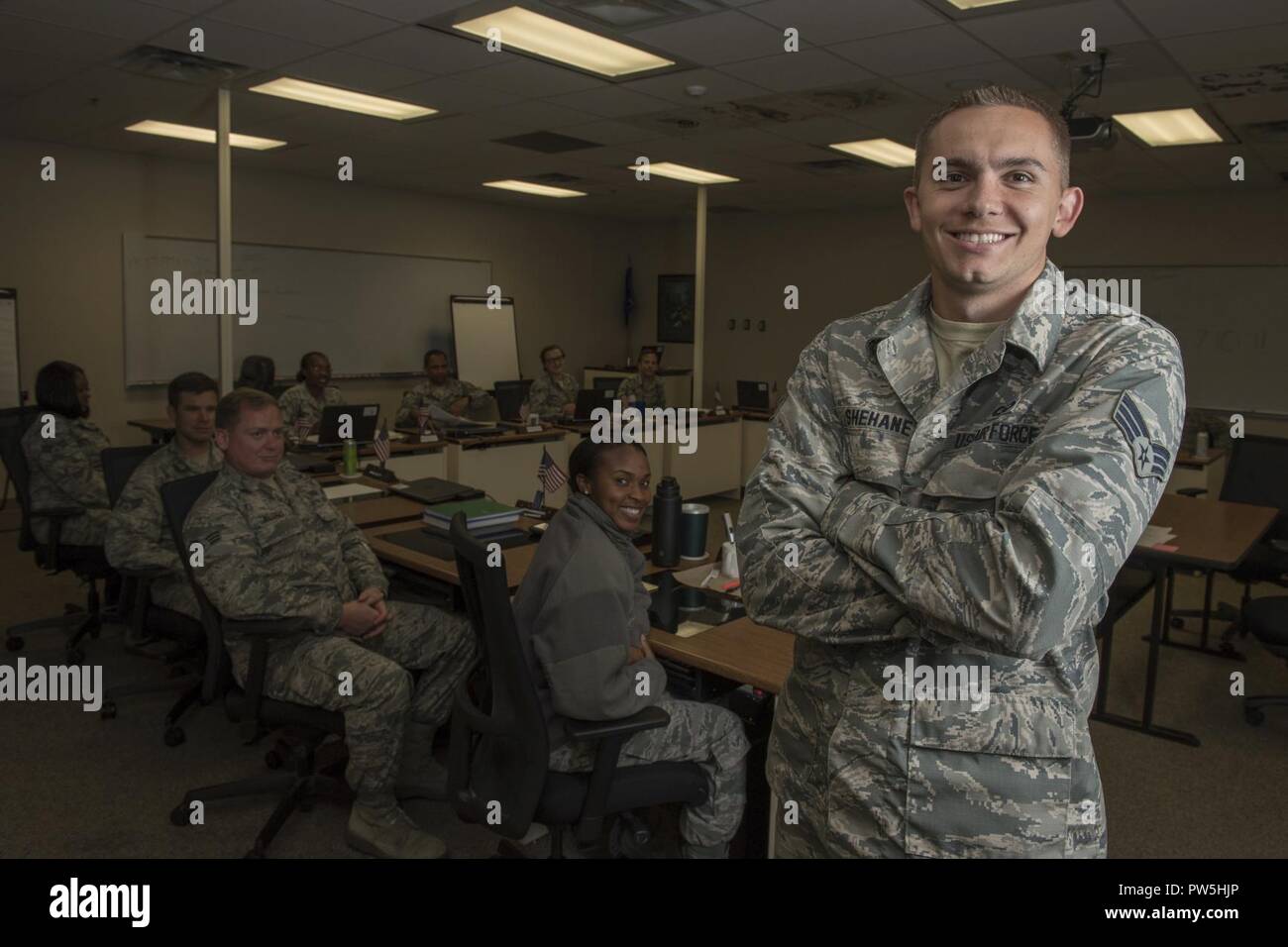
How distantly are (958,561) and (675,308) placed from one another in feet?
35.3

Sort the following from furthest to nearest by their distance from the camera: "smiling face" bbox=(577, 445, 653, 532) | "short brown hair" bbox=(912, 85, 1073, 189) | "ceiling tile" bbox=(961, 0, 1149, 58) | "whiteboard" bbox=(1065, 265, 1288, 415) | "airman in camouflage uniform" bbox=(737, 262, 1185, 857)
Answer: "whiteboard" bbox=(1065, 265, 1288, 415) < "ceiling tile" bbox=(961, 0, 1149, 58) < "smiling face" bbox=(577, 445, 653, 532) < "short brown hair" bbox=(912, 85, 1073, 189) < "airman in camouflage uniform" bbox=(737, 262, 1185, 857)

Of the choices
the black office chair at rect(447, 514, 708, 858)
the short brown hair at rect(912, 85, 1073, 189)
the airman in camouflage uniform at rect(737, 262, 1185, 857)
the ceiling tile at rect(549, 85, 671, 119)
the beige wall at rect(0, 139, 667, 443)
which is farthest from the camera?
the beige wall at rect(0, 139, 667, 443)

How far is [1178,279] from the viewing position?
320 inches

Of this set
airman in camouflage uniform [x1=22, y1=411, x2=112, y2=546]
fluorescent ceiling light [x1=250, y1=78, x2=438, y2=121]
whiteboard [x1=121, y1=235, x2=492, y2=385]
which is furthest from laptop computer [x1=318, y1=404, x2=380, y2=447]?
whiteboard [x1=121, y1=235, x2=492, y2=385]

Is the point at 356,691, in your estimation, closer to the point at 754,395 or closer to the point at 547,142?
the point at 547,142

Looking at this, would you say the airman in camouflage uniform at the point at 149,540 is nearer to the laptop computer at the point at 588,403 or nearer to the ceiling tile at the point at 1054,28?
the ceiling tile at the point at 1054,28

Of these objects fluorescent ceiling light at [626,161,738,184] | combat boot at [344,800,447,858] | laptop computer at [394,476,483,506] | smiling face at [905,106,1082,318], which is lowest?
combat boot at [344,800,447,858]

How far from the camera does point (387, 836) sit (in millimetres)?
2695

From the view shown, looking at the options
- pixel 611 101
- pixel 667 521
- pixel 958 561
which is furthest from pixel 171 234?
pixel 958 561

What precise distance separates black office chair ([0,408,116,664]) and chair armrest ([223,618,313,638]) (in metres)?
1.88

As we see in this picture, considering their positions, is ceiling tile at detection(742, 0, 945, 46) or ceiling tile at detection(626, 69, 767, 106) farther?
ceiling tile at detection(626, 69, 767, 106)

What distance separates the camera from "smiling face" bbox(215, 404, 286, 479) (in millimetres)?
2941

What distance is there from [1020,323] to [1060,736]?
0.46 metres

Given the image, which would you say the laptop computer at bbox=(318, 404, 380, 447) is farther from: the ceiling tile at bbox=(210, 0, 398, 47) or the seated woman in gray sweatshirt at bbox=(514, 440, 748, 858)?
the seated woman in gray sweatshirt at bbox=(514, 440, 748, 858)
